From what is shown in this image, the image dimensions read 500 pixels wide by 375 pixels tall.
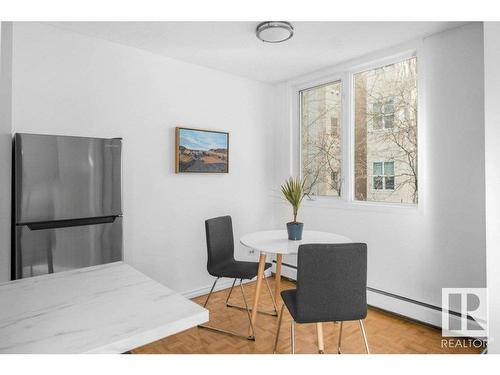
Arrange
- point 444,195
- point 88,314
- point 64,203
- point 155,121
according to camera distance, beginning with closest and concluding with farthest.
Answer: point 88,314 → point 64,203 → point 444,195 → point 155,121

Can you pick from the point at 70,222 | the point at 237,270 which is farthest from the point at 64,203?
the point at 237,270

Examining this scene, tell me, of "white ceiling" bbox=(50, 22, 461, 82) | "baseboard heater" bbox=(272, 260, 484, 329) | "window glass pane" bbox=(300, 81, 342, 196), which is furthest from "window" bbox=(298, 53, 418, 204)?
"baseboard heater" bbox=(272, 260, 484, 329)

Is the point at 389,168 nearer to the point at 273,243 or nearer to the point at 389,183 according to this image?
the point at 389,183

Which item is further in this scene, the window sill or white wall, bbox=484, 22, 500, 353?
the window sill

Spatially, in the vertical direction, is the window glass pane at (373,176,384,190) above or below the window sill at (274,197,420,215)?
above

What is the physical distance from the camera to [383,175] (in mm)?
3307

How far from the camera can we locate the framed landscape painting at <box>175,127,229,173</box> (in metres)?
3.38

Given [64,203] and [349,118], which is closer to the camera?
[64,203]

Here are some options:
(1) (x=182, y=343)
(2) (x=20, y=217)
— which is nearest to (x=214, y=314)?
(1) (x=182, y=343)

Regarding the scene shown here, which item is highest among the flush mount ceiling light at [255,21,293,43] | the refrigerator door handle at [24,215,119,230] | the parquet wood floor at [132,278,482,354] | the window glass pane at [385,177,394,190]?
the flush mount ceiling light at [255,21,293,43]

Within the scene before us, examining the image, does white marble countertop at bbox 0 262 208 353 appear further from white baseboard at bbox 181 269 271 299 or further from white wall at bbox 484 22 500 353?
white baseboard at bbox 181 269 271 299

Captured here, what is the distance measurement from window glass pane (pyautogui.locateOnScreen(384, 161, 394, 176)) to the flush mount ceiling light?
1623 millimetres

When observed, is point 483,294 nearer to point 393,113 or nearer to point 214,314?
point 393,113

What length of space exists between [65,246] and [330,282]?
1.86 meters
